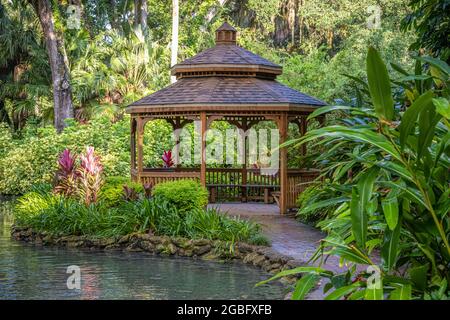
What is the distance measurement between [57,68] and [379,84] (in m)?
25.1

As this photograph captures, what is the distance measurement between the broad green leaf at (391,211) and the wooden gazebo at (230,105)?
1176cm

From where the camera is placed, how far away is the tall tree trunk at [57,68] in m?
28.4

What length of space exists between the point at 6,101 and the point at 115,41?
22.3 feet

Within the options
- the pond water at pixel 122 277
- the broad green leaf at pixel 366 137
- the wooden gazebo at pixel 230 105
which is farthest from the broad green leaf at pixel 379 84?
the wooden gazebo at pixel 230 105

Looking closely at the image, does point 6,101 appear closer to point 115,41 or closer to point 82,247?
point 115,41

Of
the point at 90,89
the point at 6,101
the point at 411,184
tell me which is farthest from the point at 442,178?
the point at 6,101

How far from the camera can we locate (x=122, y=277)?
1219cm

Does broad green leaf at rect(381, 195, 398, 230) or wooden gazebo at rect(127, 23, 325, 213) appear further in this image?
wooden gazebo at rect(127, 23, 325, 213)

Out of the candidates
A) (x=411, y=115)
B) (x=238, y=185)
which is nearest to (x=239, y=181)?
(x=238, y=185)

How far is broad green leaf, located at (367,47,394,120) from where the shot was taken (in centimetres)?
457

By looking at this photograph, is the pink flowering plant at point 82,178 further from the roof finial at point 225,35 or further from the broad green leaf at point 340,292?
the broad green leaf at point 340,292

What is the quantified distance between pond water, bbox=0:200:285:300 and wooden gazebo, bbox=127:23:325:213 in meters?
3.88

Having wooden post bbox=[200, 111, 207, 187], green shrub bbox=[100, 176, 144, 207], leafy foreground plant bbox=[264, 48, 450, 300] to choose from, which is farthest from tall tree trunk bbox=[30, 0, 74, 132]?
leafy foreground plant bbox=[264, 48, 450, 300]

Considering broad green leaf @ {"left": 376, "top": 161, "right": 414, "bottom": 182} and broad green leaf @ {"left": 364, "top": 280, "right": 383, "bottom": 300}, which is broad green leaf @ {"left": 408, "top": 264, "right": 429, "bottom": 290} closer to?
broad green leaf @ {"left": 364, "top": 280, "right": 383, "bottom": 300}
